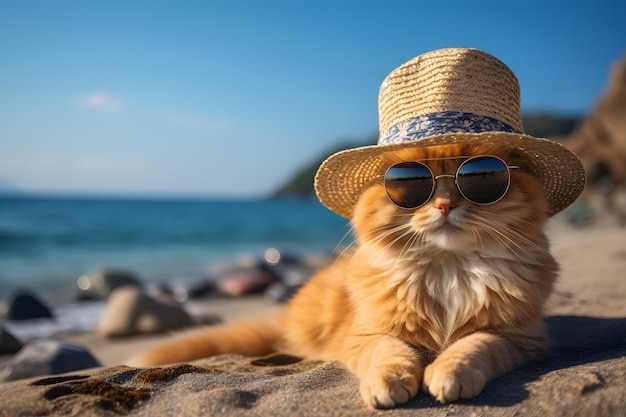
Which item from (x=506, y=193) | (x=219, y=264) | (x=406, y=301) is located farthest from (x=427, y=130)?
(x=219, y=264)

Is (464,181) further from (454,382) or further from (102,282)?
(102,282)

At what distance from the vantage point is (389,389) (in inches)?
65.2

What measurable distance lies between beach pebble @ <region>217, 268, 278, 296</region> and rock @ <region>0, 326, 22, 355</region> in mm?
3401

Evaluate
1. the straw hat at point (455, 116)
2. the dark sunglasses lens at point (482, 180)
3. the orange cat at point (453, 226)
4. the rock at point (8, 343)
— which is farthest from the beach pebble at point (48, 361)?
the dark sunglasses lens at point (482, 180)

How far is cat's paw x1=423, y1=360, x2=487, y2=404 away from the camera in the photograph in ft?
5.37

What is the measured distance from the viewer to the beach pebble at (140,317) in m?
4.80

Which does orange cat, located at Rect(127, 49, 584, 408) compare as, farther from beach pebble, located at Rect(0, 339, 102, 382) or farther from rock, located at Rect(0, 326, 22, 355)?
rock, located at Rect(0, 326, 22, 355)

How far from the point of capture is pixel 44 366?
9.86ft

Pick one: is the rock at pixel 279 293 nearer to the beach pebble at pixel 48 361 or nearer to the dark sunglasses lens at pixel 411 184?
the beach pebble at pixel 48 361

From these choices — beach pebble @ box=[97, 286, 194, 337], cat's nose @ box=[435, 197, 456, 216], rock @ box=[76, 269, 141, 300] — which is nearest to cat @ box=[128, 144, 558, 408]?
cat's nose @ box=[435, 197, 456, 216]

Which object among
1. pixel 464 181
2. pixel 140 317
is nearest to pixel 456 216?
pixel 464 181

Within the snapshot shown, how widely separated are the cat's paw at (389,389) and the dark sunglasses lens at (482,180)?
0.77 meters

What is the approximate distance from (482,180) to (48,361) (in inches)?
108

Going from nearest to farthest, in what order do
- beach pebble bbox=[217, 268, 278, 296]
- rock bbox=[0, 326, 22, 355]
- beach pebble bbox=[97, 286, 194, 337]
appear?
rock bbox=[0, 326, 22, 355]
beach pebble bbox=[97, 286, 194, 337]
beach pebble bbox=[217, 268, 278, 296]
